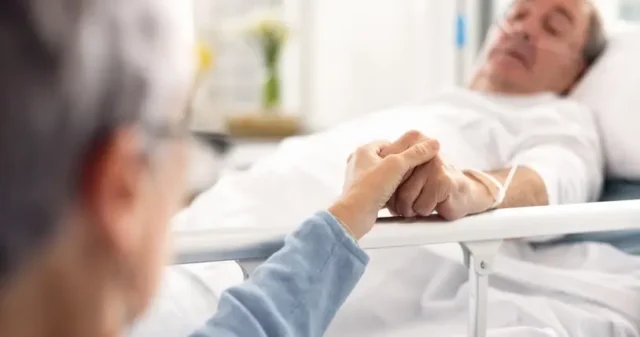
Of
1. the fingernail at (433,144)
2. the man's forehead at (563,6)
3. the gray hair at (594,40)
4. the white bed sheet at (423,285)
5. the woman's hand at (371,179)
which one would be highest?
the man's forehead at (563,6)

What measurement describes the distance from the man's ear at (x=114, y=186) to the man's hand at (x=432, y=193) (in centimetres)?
51

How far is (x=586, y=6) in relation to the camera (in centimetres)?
162

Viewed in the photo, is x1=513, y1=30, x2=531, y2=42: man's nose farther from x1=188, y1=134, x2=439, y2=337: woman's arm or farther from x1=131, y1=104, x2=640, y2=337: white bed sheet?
x1=188, y1=134, x2=439, y2=337: woman's arm

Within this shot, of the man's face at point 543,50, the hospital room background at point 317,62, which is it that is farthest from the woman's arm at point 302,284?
the hospital room background at point 317,62

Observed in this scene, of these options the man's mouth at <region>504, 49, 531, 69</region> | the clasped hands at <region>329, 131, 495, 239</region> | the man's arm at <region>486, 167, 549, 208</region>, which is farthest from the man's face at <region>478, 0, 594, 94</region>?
the clasped hands at <region>329, 131, 495, 239</region>

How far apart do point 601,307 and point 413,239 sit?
1.09 ft

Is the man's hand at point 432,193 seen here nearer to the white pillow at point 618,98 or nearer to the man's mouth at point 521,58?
the white pillow at point 618,98

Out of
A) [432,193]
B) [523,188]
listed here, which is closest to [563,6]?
[523,188]

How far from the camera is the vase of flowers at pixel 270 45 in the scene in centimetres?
281

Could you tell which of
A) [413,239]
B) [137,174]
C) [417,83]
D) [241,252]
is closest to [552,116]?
[413,239]

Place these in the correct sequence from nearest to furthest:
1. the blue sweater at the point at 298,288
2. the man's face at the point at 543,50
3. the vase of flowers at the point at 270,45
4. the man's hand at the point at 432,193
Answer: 1. the blue sweater at the point at 298,288
2. the man's hand at the point at 432,193
3. the man's face at the point at 543,50
4. the vase of flowers at the point at 270,45

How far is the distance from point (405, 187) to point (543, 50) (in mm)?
870

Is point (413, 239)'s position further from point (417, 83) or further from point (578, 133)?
point (417, 83)

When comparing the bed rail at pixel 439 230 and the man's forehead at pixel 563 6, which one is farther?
the man's forehead at pixel 563 6
